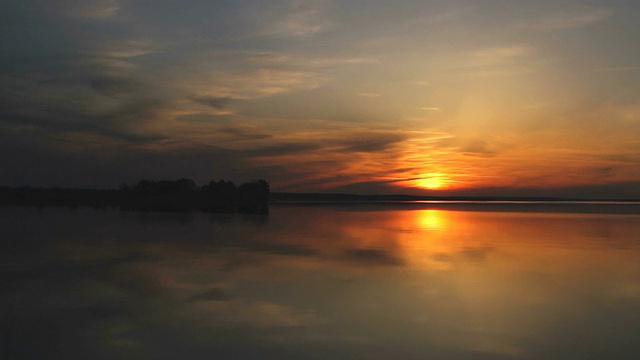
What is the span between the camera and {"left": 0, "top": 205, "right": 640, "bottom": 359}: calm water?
8305mm

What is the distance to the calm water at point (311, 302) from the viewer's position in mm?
8305

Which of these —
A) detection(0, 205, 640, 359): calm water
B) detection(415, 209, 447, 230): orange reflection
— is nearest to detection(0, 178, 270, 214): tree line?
detection(415, 209, 447, 230): orange reflection

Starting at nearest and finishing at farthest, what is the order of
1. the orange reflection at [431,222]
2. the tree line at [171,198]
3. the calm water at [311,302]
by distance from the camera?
the calm water at [311,302] < the orange reflection at [431,222] < the tree line at [171,198]

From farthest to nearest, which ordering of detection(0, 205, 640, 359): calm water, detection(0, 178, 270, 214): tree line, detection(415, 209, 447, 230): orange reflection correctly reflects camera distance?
1. detection(0, 178, 270, 214): tree line
2. detection(415, 209, 447, 230): orange reflection
3. detection(0, 205, 640, 359): calm water

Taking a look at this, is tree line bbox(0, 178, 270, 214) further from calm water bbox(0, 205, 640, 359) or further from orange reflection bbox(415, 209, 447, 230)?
calm water bbox(0, 205, 640, 359)

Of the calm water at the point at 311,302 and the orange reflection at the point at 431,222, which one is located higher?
the orange reflection at the point at 431,222

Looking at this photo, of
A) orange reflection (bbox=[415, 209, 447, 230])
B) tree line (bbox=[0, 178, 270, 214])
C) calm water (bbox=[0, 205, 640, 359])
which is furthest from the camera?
tree line (bbox=[0, 178, 270, 214])

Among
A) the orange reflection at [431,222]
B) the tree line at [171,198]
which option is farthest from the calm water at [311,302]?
the tree line at [171,198]

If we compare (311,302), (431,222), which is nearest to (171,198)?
(431,222)

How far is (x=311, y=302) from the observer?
11.2m

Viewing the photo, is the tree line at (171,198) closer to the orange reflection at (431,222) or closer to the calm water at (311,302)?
the orange reflection at (431,222)

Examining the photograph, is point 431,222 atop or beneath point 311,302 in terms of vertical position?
atop

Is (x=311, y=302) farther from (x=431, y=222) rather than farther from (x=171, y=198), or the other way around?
(x=171, y=198)

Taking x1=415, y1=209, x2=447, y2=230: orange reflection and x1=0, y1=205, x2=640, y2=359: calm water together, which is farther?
x1=415, y1=209, x2=447, y2=230: orange reflection
